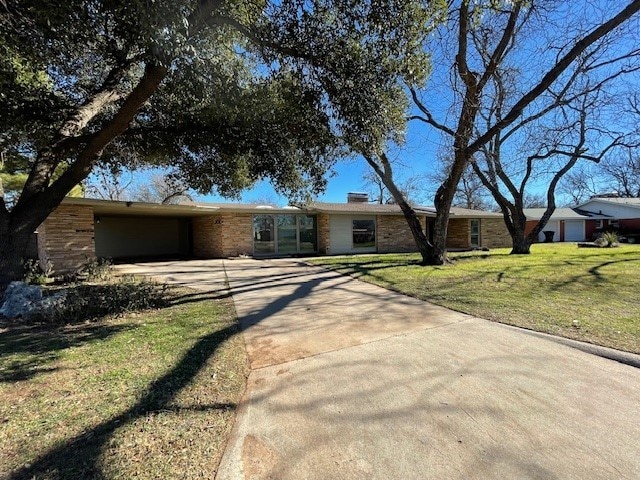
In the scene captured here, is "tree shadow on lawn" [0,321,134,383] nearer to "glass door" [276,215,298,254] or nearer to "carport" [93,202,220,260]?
"glass door" [276,215,298,254]

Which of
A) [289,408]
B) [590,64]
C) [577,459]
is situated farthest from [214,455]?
[590,64]

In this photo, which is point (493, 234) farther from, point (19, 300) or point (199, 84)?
point (19, 300)

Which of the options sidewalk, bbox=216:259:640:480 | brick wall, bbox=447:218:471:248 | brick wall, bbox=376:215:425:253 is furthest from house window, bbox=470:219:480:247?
sidewalk, bbox=216:259:640:480

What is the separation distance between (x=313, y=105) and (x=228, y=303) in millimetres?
4153

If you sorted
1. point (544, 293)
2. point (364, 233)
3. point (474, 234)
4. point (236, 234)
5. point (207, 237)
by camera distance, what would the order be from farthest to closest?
point (474, 234)
point (364, 233)
point (207, 237)
point (236, 234)
point (544, 293)

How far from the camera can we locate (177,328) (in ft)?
14.6

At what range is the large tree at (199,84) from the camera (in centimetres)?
380

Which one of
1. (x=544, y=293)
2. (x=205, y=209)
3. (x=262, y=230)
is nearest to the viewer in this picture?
(x=544, y=293)

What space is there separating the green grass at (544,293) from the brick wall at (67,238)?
25.6ft

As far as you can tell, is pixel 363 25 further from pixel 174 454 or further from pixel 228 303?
pixel 174 454

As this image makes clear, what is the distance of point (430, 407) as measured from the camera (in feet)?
8.09

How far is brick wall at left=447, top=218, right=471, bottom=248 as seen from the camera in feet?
65.3

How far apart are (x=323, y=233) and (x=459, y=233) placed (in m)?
9.37

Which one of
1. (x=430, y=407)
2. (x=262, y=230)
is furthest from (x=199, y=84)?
(x=262, y=230)
